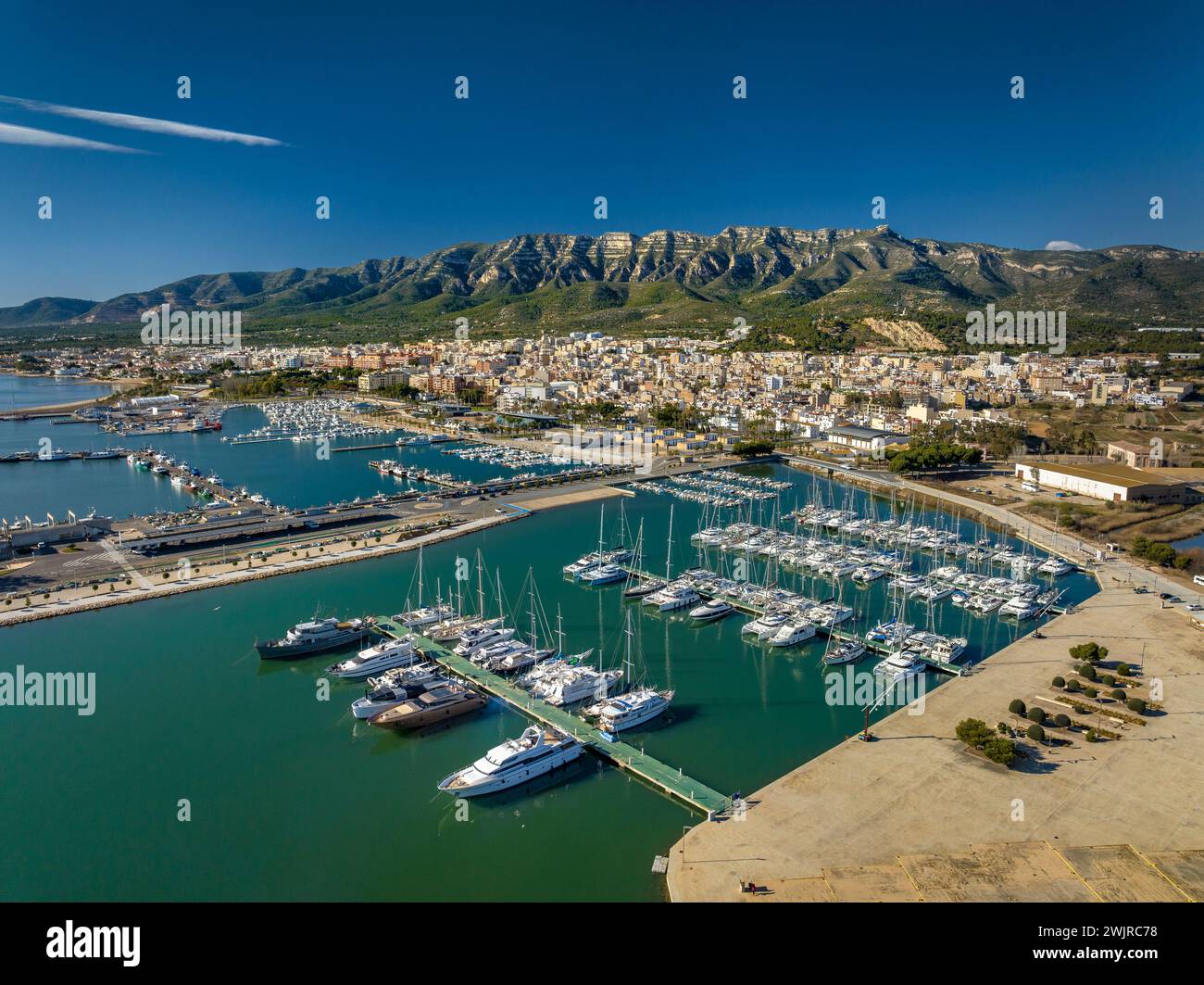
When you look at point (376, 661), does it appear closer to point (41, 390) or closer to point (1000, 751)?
point (1000, 751)

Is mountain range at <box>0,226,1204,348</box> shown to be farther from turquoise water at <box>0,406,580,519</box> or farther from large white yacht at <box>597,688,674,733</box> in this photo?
large white yacht at <box>597,688,674,733</box>

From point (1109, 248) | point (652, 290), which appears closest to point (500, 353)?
point (652, 290)

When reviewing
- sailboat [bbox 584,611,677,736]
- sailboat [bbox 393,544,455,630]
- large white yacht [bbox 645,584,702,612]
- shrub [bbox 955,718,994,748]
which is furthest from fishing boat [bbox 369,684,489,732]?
shrub [bbox 955,718,994,748]

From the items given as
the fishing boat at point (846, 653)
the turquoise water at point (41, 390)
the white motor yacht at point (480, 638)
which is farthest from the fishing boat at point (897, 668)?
the turquoise water at point (41, 390)

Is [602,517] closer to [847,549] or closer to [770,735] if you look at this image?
[847,549]

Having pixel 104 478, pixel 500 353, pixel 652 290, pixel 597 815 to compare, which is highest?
pixel 652 290
